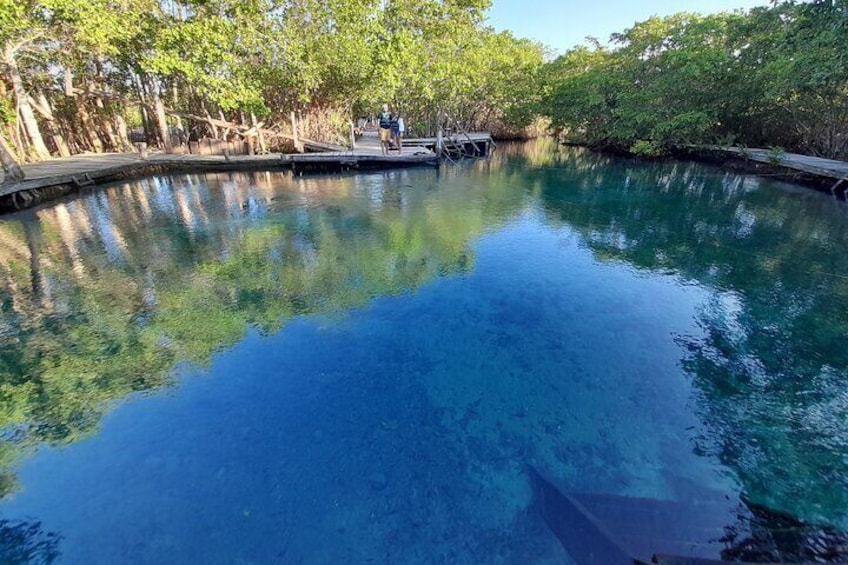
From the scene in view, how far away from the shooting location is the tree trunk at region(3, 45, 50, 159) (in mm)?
15359

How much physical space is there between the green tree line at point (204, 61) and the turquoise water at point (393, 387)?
34.6 feet

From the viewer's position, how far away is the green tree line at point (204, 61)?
16094 millimetres

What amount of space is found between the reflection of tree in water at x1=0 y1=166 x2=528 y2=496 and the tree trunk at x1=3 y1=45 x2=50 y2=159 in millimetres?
6234

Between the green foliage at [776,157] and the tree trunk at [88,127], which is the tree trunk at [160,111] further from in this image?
the green foliage at [776,157]

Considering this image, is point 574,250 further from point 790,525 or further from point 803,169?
point 803,169

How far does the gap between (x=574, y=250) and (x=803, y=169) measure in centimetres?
1440

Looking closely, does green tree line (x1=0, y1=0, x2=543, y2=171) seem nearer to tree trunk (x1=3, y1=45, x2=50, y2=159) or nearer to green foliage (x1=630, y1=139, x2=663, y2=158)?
tree trunk (x1=3, y1=45, x2=50, y2=159)

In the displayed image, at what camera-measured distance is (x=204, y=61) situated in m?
17.4

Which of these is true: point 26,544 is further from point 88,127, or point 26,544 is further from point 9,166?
point 88,127

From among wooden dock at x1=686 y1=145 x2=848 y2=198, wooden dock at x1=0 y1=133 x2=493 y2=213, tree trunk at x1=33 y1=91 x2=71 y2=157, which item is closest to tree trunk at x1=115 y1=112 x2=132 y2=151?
tree trunk at x1=33 y1=91 x2=71 y2=157

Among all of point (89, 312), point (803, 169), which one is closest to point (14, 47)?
point (89, 312)

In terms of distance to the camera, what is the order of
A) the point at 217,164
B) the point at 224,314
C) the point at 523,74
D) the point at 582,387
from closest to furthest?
1. the point at 582,387
2. the point at 224,314
3. the point at 217,164
4. the point at 523,74

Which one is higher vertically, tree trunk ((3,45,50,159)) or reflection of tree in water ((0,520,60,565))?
tree trunk ((3,45,50,159))

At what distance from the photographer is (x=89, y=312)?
22.2 feet
